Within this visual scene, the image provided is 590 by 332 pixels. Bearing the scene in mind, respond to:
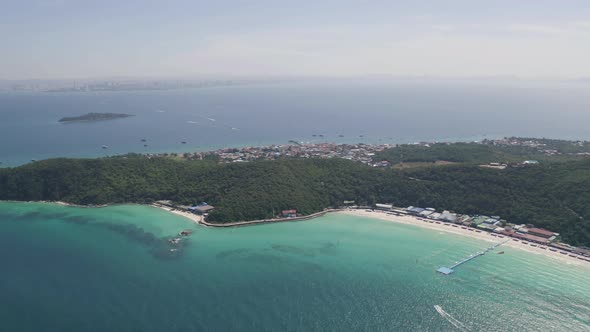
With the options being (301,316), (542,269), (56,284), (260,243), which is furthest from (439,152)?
(56,284)

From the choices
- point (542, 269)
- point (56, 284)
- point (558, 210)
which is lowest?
point (56, 284)

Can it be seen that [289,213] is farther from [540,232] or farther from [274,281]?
[540,232]

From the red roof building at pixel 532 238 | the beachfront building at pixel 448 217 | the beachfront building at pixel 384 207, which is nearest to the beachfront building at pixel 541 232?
the red roof building at pixel 532 238

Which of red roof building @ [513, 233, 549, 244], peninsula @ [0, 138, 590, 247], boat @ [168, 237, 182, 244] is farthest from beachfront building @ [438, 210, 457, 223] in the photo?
boat @ [168, 237, 182, 244]

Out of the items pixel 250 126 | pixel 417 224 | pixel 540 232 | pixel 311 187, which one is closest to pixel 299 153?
pixel 311 187

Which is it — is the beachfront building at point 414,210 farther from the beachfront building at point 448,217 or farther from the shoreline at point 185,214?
the shoreline at point 185,214

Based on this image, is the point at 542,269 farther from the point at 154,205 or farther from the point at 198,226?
the point at 154,205

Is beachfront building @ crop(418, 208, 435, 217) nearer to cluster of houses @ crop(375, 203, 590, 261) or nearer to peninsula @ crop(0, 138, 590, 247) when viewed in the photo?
cluster of houses @ crop(375, 203, 590, 261)
